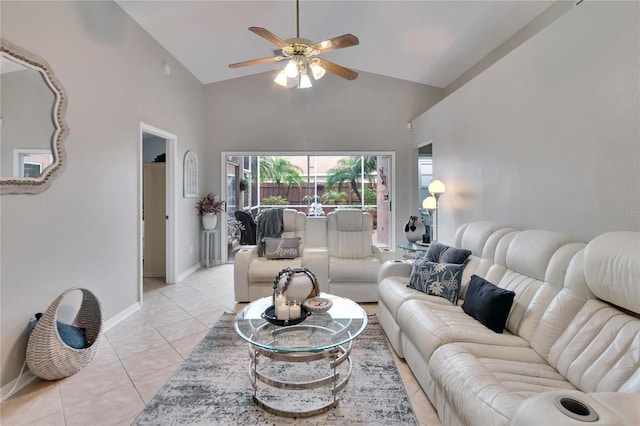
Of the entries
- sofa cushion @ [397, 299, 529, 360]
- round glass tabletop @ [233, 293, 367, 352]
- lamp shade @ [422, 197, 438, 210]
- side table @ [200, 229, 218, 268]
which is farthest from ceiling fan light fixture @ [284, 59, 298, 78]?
side table @ [200, 229, 218, 268]

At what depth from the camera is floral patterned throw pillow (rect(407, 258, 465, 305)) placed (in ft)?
8.17

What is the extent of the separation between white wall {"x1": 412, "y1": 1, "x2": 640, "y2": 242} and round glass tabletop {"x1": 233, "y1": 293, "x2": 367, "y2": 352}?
5.54 feet

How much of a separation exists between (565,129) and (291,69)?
2.24m

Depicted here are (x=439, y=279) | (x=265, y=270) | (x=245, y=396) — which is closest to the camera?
(x=245, y=396)

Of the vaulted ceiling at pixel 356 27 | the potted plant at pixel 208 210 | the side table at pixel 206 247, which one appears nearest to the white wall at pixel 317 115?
the potted plant at pixel 208 210

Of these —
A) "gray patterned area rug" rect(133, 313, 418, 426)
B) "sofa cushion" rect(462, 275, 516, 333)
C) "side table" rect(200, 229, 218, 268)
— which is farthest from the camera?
"side table" rect(200, 229, 218, 268)

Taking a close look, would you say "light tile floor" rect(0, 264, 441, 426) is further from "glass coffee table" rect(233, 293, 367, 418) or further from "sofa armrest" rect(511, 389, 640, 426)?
"sofa armrest" rect(511, 389, 640, 426)

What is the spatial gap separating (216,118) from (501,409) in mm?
5727

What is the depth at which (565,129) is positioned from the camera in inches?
88.8

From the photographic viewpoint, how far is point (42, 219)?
2295 mm

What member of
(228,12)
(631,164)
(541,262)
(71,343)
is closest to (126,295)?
(71,343)

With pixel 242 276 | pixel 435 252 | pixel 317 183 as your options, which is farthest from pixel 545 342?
pixel 317 183

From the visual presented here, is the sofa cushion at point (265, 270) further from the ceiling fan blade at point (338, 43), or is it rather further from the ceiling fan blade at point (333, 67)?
the ceiling fan blade at point (338, 43)

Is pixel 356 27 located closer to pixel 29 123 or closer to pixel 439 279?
pixel 439 279
